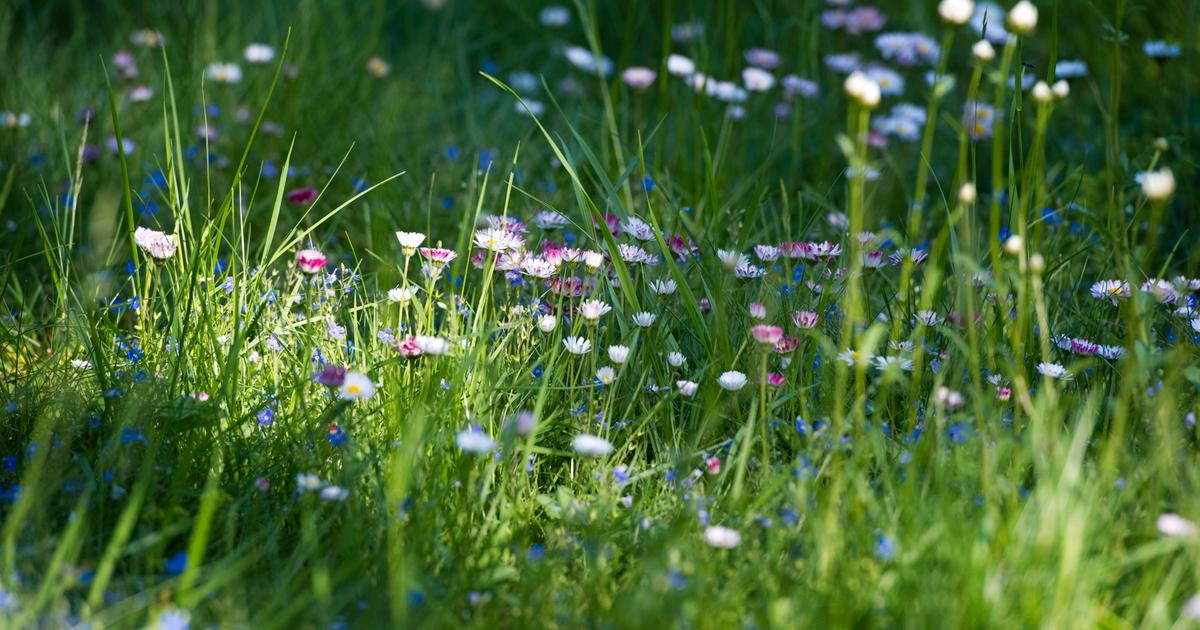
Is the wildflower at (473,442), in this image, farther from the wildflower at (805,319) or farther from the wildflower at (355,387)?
the wildflower at (805,319)

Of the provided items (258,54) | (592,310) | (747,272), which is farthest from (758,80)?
(592,310)

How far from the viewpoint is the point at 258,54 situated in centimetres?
383

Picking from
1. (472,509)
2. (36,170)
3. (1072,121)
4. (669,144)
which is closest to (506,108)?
(669,144)

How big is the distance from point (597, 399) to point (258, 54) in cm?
218

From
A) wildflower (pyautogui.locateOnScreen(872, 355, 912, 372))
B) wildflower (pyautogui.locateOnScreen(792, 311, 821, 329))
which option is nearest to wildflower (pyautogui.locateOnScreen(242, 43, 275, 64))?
wildflower (pyautogui.locateOnScreen(792, 311, 821, 329))

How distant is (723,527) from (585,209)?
0.73 metres

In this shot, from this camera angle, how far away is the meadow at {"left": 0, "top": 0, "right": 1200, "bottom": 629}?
1579mm

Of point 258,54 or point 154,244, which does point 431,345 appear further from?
point 258,54

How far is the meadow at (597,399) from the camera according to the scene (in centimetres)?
158

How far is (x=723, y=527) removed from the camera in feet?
5.82

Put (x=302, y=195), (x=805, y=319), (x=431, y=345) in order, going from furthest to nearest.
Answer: (x=302, y=195) → (x=805, y=319) → (x=431, y=345)

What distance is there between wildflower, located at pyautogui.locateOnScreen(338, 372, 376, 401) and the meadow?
0.04 feet

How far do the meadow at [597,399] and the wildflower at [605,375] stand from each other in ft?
0.10

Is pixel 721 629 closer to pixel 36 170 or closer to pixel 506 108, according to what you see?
pixel 36 170
